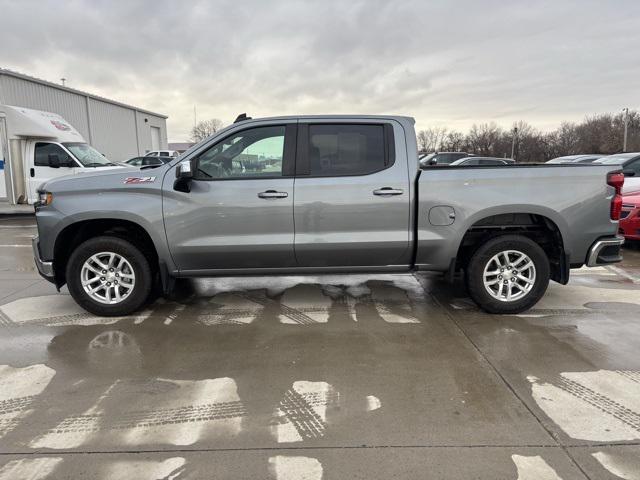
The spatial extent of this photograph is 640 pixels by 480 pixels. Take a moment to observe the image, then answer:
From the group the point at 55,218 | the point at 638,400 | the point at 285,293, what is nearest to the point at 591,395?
the point at 638,400

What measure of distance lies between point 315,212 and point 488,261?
1868 mm

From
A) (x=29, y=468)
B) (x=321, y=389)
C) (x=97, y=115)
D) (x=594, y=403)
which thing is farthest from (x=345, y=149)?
(x=97, y=115)

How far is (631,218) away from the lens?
8414 millimetres

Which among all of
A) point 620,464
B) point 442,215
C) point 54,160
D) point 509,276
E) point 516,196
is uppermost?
point 54,160

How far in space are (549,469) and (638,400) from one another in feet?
3.93

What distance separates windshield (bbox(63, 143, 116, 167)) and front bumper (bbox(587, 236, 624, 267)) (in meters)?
13.1

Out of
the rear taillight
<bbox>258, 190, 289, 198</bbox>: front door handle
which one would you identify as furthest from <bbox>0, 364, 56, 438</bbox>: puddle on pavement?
the rear taillight

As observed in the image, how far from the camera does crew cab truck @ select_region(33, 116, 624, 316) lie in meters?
4.70

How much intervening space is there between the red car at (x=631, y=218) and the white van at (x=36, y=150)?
12.6m

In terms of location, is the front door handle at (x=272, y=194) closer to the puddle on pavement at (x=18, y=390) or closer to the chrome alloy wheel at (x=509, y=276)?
the chrome alloy wheel at (x=509, y=276)

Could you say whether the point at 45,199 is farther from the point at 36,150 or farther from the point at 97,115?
the point at 97,115

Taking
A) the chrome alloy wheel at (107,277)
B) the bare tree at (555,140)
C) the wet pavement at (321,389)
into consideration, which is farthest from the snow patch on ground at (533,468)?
the bare tree at (555,140)

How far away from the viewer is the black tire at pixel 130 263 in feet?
15.8

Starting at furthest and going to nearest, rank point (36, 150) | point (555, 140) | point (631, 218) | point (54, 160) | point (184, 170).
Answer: point (555, 140), point (36, 150), point (54, 160), point (631, 218), point (184, 170)
